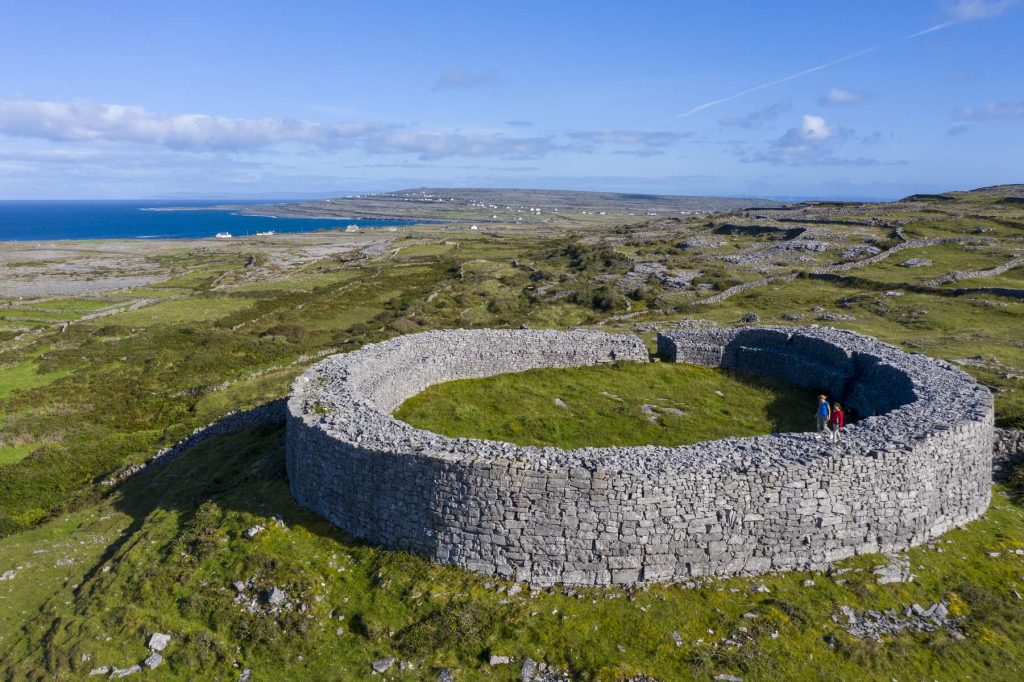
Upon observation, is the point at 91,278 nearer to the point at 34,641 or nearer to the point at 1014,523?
the point at 34,641

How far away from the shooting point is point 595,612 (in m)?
13.0

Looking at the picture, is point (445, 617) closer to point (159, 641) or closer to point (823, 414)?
point (159, 641)

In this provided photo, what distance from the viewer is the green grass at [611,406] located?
68.0ft

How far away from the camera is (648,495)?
527 inches

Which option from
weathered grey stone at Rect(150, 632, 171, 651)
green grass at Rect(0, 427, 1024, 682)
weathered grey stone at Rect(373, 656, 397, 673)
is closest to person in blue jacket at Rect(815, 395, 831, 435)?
green grass at Rect(0, 427, 1024, 682)

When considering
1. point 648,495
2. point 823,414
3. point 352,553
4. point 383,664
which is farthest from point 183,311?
point 823,414

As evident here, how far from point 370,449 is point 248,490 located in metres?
5.75

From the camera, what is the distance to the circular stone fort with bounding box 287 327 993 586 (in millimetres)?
13508

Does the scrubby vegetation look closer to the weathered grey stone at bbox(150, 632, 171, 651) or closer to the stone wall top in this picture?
the weathered grey stone at bbox(150, 632, 171, 651)

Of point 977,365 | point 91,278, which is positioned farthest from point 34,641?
point 91,278

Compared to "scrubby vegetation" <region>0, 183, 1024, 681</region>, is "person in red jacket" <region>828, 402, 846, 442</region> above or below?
above

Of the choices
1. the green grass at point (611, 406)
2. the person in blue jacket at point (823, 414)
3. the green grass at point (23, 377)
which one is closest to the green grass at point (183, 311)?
the green grass at point (23, 377)

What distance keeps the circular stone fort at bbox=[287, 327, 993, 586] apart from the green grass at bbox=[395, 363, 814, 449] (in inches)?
196

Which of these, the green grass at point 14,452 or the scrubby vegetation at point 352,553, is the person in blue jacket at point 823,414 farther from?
the green grass at point 14,452
